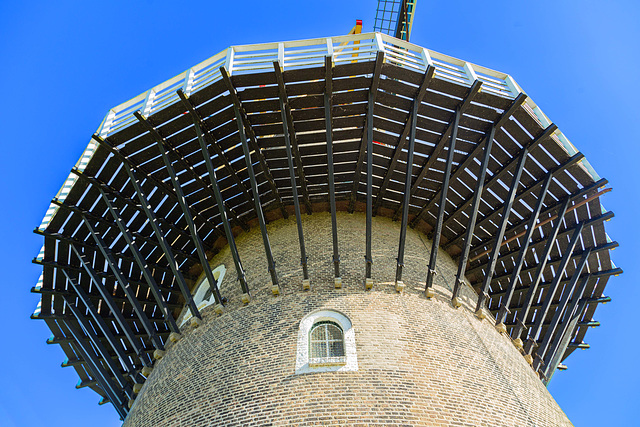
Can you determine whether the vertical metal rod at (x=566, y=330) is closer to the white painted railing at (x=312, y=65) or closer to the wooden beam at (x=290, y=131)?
the white painted railing at (x=312, y=65)

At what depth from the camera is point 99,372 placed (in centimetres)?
1778

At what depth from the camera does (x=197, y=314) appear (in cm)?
1493

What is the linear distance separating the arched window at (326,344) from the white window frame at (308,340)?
9 cm

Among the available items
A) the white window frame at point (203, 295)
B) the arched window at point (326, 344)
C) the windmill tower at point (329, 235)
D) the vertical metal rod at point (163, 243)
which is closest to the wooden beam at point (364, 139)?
the windmill tower at point (329, 235)

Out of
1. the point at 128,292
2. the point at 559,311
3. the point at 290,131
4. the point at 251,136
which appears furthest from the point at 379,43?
the point at 559,311

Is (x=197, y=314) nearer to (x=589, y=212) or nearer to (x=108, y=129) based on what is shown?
(x=108, y=129)

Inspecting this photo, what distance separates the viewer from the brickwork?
1053 cm

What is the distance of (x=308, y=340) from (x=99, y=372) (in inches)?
391

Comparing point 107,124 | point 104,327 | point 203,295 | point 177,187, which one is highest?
point 107,124

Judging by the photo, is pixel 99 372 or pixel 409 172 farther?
pixel 99 372

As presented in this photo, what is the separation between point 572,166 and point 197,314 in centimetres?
1257

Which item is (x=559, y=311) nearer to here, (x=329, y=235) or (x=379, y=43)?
(x=329, y=235)

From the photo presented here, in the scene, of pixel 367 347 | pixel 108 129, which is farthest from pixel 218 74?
pixel 367 347

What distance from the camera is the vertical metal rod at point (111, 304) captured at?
15.7 m
